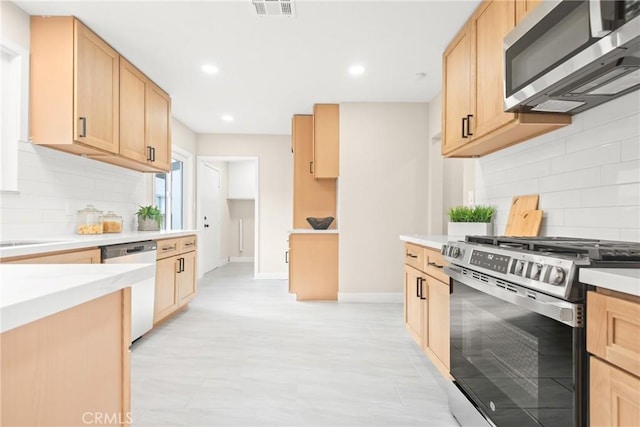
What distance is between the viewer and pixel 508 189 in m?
2.47

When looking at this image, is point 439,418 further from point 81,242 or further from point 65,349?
point 81,242

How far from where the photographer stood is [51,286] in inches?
26.9

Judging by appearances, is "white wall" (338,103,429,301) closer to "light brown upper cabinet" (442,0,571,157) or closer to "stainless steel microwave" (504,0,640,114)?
"light brown upper cabinet" (442,0,571,157)

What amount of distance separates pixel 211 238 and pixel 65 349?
6.35m

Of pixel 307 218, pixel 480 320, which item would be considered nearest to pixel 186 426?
pixel 480 320

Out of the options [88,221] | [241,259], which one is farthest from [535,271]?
Answer: [241,259]

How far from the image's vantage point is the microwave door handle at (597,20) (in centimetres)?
119

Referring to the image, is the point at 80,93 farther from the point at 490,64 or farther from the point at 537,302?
the point at 537,302

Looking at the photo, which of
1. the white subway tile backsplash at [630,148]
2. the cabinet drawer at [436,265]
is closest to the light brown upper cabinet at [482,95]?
the white subway tile backsplash at [630,148]

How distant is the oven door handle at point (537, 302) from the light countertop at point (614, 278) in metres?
0.10

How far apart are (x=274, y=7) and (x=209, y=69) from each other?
1.30 meters

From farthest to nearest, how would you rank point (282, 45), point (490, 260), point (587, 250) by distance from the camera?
point (282, 45) < point (490, 260) < point (587, 250)

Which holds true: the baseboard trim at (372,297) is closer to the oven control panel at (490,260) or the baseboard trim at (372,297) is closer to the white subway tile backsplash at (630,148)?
the oven control panel at (490,260)

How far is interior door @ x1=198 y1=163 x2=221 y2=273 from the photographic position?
6309 millimetres
